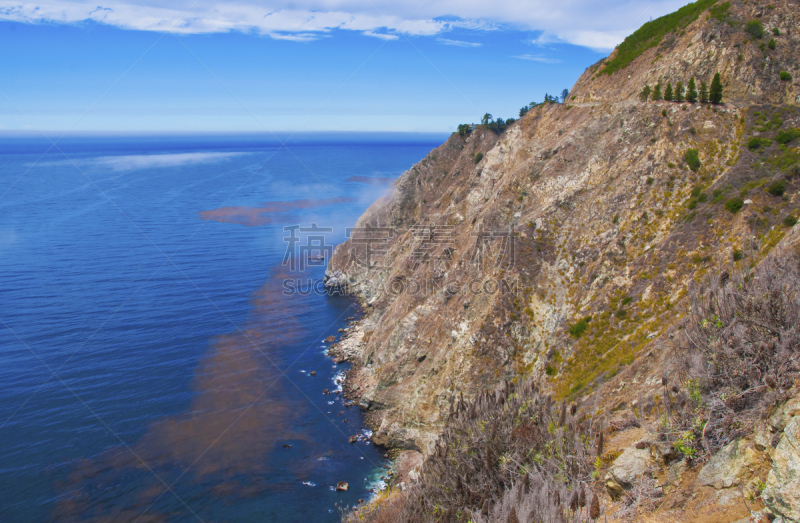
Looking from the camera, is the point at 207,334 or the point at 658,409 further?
the point at 207,334

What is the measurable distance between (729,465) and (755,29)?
60363 mm

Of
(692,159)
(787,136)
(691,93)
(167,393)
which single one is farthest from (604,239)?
(167,393)

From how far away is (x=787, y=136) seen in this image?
149 ft

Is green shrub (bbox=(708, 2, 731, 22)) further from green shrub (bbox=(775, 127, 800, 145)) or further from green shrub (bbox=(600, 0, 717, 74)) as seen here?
green shrub (bbox=(775, 127, 800, 145))

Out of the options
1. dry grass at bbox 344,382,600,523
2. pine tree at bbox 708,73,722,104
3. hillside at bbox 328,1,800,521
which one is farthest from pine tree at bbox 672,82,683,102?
dry grass at bbox 344,382,600,523

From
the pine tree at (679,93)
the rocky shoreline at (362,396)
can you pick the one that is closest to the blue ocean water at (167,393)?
the rocky shoreline at (362,396)

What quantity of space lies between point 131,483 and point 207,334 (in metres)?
34.3

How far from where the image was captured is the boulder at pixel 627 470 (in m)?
18.0

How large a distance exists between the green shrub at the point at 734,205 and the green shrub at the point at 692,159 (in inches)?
285

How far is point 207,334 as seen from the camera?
7856 cm

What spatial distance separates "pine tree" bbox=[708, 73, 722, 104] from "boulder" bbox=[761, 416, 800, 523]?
167 feet

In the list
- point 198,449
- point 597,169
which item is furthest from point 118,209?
point 597,169

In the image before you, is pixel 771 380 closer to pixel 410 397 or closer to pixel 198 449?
pixel 410 397

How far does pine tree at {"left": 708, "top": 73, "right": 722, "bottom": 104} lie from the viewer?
51.4m
